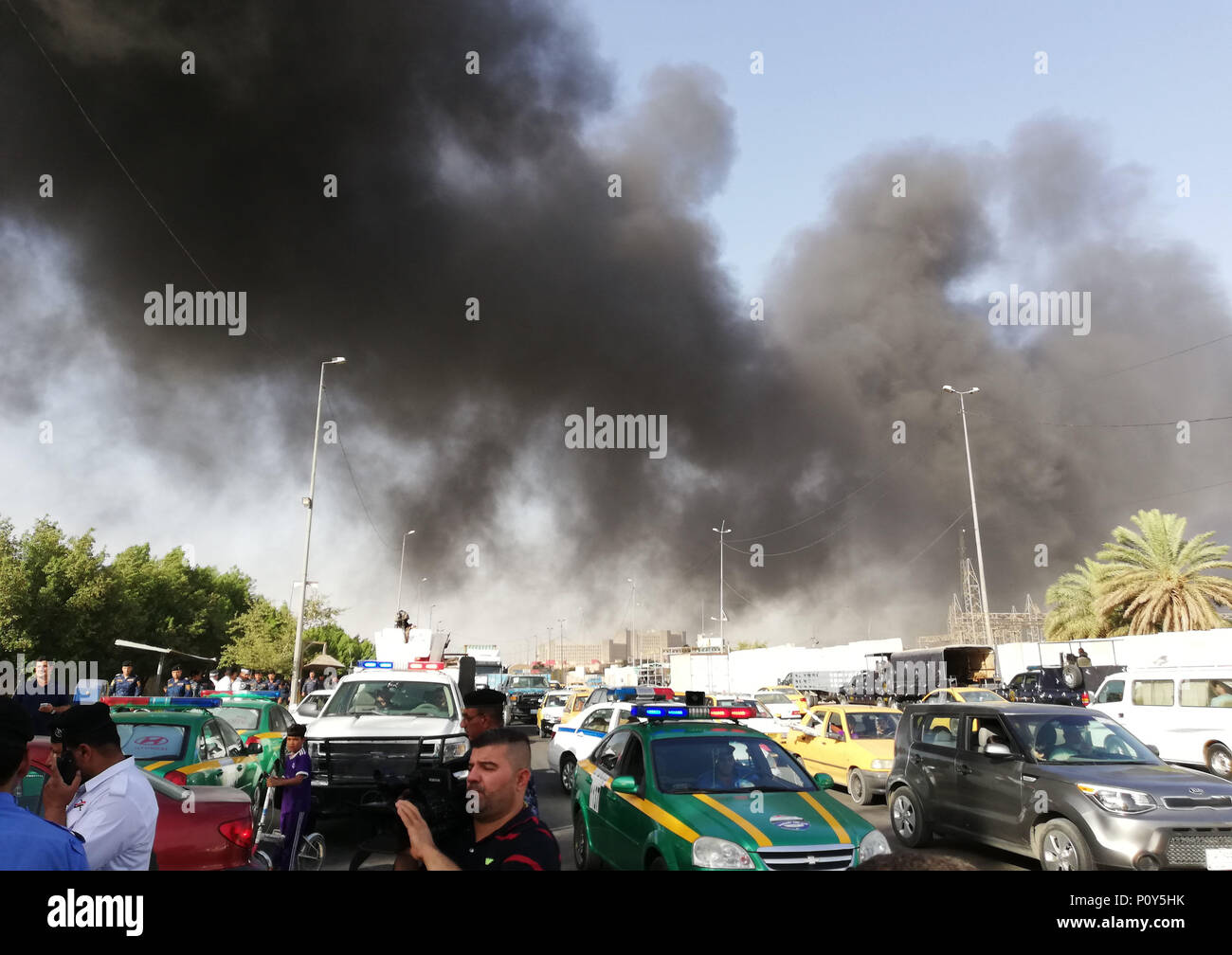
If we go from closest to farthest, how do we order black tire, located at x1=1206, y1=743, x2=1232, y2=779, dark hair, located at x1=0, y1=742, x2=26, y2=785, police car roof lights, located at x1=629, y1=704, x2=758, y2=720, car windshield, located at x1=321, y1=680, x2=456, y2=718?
dark hair, located at x1=0, y1=742, x2=26, y2=785
police car roof lights, located at x1=629, y1=704, x2=758, y2=720
car windshield, located at x1=321, y1=680, x2=456, y2=718
black tire, located at x1=1206, y1=743, x2=1232, y2=779

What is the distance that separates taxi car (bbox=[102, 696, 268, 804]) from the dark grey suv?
6.85 meters

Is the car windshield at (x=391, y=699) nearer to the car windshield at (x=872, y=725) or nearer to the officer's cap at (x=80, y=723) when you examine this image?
the car windshield at (x=872, y=725)

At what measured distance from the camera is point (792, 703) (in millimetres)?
23141

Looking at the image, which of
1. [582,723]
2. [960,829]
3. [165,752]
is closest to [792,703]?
[582,723]

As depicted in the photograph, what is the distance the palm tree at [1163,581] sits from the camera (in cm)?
3241

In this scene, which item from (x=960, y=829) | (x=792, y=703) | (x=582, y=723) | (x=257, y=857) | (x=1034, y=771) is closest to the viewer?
(x=257, y=857)

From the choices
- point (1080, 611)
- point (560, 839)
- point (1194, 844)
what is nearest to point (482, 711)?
point (560, 839)

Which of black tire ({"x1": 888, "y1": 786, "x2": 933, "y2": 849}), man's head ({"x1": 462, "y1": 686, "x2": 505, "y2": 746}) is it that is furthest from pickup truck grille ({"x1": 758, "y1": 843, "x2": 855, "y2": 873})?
black tire ({"x1": 888, "y1": 786, "x2": 933, "y2": 849})

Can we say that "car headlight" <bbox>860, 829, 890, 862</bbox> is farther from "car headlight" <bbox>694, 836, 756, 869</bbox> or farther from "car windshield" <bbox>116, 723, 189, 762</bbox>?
"car windshield" <bbox>116, 723, 189, 762</bbox>

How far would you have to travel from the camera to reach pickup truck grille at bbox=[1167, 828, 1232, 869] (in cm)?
611
